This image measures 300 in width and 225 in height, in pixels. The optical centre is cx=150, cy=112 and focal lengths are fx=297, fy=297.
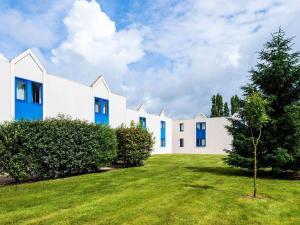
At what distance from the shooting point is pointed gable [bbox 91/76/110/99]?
33656 mm

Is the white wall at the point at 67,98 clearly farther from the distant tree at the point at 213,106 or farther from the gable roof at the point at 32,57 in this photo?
the distant tree at the point at 213,106

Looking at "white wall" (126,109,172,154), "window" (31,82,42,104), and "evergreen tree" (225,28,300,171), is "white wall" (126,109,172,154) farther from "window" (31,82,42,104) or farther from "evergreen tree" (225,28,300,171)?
"evergreen tree" (225,28,300,171)

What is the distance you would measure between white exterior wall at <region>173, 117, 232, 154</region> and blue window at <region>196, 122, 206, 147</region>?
0.59 meters

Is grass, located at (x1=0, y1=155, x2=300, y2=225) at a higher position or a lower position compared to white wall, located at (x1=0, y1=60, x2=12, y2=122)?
lower

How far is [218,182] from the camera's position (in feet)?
47.0

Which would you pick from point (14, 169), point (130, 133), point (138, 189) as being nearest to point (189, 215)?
point (138, 189)

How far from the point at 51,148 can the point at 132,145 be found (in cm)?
840

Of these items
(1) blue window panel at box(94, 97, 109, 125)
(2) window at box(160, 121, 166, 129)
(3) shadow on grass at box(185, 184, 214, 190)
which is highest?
(1) blue window panel at box(94, 97, 109, 125)

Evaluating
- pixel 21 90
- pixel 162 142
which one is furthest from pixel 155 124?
pixel 21 90

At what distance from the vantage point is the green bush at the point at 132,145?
23.3 metres

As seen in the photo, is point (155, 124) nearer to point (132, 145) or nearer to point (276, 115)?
point (132, 145)

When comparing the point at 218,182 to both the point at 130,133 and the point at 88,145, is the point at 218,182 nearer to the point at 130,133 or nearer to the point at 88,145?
the point at 88,145

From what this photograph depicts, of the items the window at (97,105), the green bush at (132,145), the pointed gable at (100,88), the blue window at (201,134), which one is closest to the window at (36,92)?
the green bush at (132,145)

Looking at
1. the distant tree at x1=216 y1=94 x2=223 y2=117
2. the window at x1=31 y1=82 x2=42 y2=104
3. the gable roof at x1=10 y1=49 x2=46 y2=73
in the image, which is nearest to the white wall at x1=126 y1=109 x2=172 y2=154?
the window at x1=31 y1=82 x2=42 y2=104
